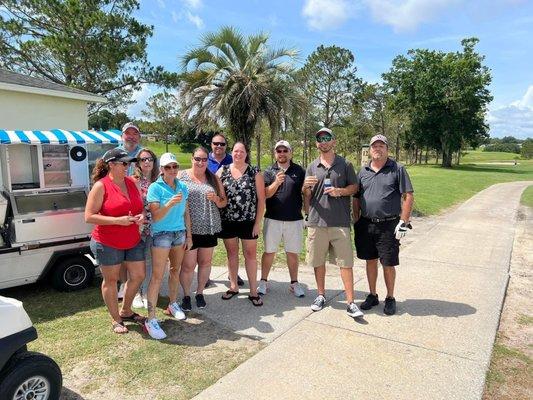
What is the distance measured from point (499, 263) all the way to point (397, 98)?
41.4m

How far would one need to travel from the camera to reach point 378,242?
4.55 m

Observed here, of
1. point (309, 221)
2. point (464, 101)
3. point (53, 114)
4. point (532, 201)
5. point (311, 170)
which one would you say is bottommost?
point (532, 201)

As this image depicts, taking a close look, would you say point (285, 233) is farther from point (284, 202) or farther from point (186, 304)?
point (186, 304)

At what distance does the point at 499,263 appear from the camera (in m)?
6.83

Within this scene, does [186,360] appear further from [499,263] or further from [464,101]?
[464,101]

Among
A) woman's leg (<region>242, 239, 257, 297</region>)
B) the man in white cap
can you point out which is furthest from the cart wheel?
the man in white cap

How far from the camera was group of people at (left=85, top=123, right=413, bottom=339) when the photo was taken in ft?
13.1

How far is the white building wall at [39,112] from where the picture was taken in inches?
433

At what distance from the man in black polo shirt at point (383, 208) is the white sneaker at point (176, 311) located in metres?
2.06

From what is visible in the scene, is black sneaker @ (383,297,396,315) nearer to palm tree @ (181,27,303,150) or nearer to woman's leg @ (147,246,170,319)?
woman's leg @ (147,246,170,319)

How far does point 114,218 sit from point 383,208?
2691 millimetres

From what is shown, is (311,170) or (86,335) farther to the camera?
(311,170)

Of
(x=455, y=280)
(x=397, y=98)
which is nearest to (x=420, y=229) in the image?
(x=455, y=280)

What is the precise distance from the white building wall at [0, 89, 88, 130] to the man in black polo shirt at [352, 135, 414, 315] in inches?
404
